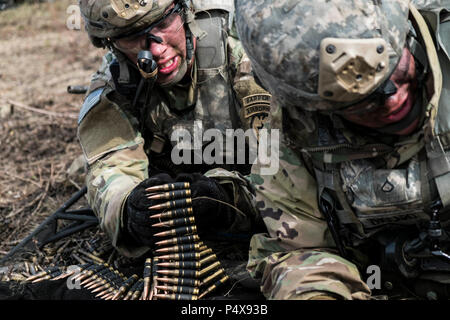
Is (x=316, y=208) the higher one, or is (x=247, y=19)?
(x=247, y=19)

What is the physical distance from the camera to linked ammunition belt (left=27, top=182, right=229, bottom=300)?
4223 mm

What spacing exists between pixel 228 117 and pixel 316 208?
64.7 inches

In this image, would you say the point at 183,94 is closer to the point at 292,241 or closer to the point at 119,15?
the point at 119,15

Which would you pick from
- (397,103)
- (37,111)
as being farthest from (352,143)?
(37,111)

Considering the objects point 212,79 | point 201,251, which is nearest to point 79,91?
point 212,79

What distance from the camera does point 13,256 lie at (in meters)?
5.35

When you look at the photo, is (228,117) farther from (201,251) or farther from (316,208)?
(316,208)

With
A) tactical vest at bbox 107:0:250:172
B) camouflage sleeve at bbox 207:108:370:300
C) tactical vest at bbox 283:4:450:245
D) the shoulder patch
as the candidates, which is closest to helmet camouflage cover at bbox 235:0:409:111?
tactical vest at bbox 283:4:450:245

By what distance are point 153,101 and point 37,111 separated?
352 cm

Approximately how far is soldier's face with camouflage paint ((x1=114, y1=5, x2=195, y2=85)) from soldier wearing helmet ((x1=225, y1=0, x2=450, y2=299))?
145 cm

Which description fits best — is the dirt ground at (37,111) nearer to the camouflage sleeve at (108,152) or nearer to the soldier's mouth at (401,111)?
the camouflage sleeve at (108,152)

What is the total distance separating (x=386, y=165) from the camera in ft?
11.3

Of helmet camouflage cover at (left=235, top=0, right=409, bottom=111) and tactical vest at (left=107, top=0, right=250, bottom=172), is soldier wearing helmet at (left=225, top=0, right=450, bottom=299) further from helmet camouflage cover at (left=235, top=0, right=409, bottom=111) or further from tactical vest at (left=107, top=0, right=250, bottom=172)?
tactical vest at (left=107, top=0, right=250, bottom=172)

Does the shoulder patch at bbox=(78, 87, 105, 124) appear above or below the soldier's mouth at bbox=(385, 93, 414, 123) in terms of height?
above
